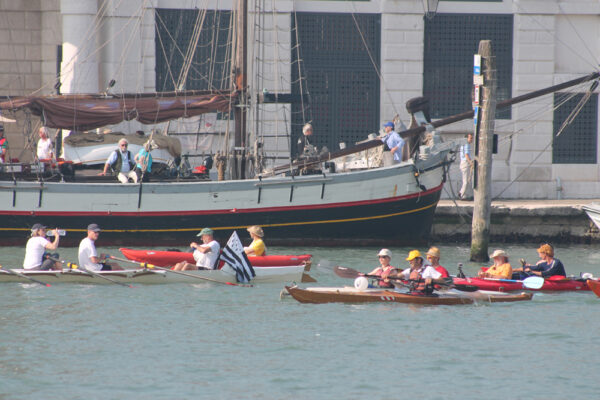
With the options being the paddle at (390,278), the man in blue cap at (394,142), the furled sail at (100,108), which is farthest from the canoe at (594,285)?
the furled sail at (100,108)

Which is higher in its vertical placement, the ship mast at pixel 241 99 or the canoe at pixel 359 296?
the ship mast at pixel 241 99

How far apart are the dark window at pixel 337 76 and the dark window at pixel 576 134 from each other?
17.1 ft

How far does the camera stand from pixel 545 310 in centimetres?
1708

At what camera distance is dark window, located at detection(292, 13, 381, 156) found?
29078 millimetres

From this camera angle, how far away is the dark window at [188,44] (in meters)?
28.7

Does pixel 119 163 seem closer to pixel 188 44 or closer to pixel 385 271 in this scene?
pixel 188 44

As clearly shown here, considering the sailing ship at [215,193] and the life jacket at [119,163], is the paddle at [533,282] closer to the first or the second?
the sailing ship at [215,193]

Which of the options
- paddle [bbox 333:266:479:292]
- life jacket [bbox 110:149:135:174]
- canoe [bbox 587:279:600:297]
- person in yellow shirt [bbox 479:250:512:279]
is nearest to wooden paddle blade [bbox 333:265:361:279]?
paddle [bbox 333:266:479:292]

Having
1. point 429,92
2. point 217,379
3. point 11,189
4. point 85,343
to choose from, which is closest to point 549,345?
point 217,379

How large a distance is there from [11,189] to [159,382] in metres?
12.0

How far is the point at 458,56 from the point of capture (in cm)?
2956

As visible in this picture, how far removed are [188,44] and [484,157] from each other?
10658 millimetres

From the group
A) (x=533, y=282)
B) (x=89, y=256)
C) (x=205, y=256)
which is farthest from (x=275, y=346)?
(x=533, y=282)

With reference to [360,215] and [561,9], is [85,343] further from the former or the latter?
[561,9]
